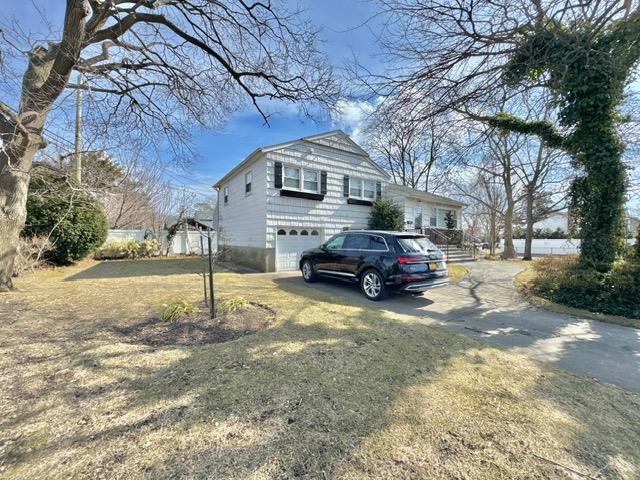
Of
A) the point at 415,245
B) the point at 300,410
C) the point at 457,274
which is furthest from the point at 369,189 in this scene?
the point at 300,410

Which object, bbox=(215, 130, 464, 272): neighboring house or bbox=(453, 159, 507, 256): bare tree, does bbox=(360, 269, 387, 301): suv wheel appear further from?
bbox=(453, 159, 507, 256): bare tree

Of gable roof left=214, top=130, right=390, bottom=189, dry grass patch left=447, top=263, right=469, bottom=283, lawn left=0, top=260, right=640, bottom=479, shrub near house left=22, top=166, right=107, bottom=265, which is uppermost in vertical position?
gable roof left=214, top=130, right=390, bottom=189

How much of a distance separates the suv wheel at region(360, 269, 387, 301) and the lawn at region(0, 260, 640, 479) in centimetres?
239

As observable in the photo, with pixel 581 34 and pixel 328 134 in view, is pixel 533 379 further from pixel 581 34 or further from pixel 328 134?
pixel 328 134

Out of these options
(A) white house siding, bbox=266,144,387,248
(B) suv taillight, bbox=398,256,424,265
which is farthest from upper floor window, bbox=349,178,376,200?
(B) suv taillight, bbox=398,256,424,265

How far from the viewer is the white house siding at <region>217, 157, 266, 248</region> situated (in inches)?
475

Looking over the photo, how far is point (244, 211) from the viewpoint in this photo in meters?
14.0

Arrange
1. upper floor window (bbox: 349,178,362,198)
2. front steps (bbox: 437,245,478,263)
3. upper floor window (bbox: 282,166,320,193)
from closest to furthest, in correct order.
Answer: upper floor window (bbox: 282,166,320,193) → upper floor window (bbox: 349,178,362,198) → front steps (bbox: 437,245,478,263)

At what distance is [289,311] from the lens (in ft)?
17.9

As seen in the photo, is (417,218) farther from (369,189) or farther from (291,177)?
(291,177)

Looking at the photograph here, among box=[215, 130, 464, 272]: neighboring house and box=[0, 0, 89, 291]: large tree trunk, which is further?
box=[215, 130, 464, 272]: neighboring house

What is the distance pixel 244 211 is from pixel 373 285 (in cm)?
906

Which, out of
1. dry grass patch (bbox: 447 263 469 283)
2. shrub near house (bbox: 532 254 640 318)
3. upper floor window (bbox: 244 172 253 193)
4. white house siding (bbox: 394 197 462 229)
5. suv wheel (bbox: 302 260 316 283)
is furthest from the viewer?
white house siding (bbox: 394 197 462 229)

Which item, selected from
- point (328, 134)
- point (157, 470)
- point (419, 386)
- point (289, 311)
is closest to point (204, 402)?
point (157, 470)
